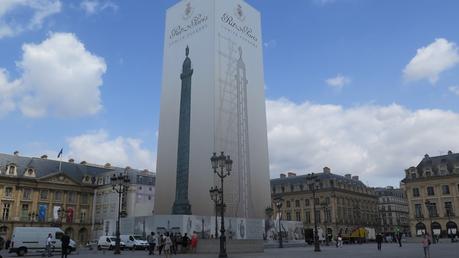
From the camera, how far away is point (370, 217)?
358 feet

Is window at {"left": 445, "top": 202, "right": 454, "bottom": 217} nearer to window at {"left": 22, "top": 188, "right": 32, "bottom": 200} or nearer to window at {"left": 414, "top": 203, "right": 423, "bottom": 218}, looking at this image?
window at {"left": 414, "top": 203, "right": 423, "bottom": 218}

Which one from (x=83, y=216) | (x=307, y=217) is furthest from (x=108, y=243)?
(x=307, y=217)

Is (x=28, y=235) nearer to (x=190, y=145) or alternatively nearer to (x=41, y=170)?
(x=190, y=145)

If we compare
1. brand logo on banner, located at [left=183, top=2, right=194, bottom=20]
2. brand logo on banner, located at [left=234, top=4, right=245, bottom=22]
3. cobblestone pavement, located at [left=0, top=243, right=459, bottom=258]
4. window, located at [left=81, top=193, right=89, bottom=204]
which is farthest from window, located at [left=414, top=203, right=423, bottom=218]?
window, located at [left=81, top=193, right=89, bottom=204]

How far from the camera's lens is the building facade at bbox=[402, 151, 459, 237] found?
258 ft

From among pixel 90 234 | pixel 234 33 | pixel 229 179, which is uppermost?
pixel 234 33

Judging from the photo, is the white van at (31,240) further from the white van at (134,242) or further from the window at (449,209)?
the window at (449,209)

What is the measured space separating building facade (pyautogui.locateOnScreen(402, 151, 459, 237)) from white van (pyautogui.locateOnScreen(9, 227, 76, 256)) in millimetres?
65205

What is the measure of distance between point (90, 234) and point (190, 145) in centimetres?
4007

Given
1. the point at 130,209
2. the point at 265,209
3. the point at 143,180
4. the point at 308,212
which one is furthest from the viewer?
the point at 308,212

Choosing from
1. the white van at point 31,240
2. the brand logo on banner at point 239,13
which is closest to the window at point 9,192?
the white van at point 31,240

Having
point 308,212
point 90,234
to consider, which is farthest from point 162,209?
point 308,212

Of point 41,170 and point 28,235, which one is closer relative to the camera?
point 28,235

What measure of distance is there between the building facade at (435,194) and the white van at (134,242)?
5440 centimetres
